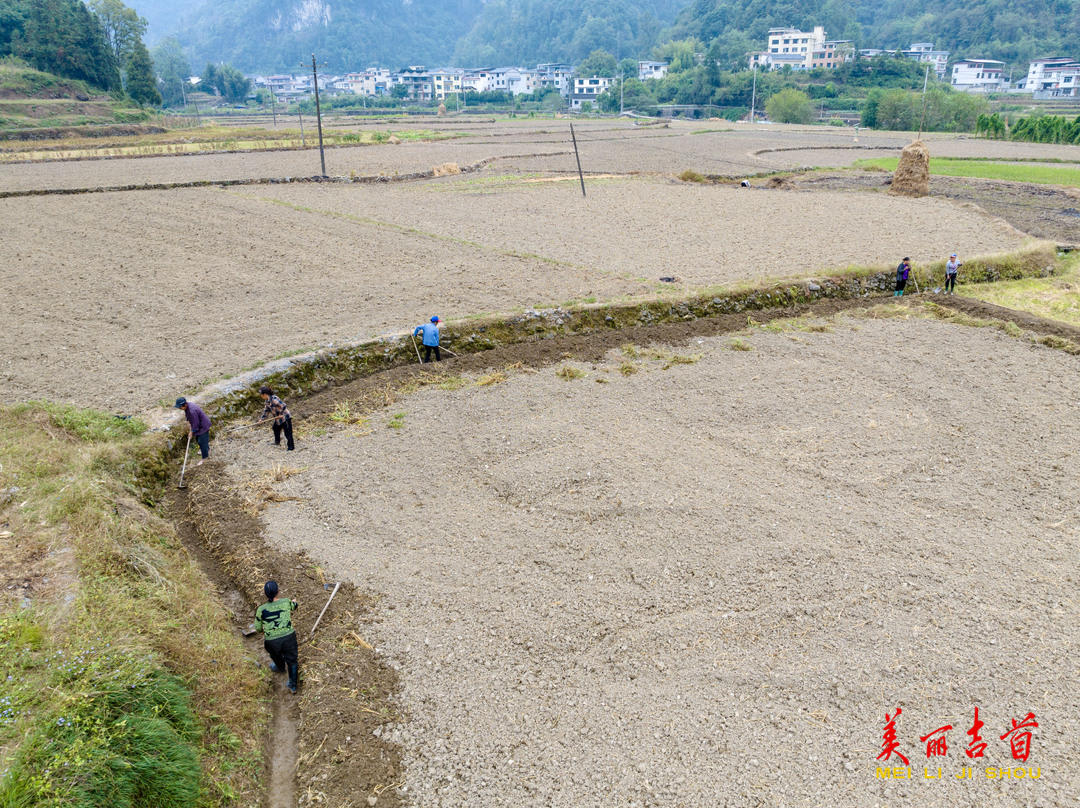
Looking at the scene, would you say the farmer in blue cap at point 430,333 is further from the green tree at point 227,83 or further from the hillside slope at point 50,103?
the green tree at point 227,83

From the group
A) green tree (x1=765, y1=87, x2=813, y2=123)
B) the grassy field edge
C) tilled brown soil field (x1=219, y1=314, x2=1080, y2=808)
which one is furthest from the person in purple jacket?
green tree (x1=765, y1=87, x2=813, y2=123)

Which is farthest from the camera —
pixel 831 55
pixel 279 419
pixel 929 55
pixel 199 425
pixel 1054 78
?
pixel 929 55

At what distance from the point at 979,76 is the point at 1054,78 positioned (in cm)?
A: 1416

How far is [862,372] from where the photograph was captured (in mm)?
17516

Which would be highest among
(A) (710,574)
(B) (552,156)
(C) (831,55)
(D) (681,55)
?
(D) (681,55)

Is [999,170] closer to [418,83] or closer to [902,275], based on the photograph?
[902,275]

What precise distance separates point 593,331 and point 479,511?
9.44 meters

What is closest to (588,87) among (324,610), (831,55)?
(831,55)

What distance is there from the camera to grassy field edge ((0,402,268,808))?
6.93 metres

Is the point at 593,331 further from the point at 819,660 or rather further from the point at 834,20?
the point at 834,20

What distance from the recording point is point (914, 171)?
39.5 metres

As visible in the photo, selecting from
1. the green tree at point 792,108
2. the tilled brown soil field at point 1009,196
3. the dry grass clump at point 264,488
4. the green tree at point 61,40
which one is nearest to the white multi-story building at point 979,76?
the green tree at point 792,108

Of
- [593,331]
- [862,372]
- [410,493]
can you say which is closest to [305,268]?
[593,331]

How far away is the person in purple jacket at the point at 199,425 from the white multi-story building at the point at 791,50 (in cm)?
17944
